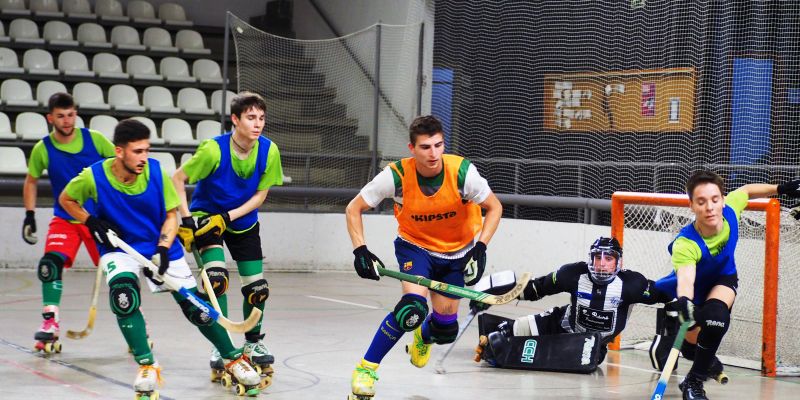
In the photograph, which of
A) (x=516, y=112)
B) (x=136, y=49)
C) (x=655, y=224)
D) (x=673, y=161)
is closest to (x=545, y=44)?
(x=516, y=112)

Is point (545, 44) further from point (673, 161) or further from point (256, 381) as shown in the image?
point (256, 381)

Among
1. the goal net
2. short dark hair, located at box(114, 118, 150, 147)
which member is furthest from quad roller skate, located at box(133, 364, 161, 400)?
the goal net

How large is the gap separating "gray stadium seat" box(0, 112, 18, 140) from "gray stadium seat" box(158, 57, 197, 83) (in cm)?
206

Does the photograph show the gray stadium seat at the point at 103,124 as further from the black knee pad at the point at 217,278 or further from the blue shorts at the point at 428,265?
the blue shorts at the point at 428,265

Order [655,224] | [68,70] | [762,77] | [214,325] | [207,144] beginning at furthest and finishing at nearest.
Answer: [68,70] → [762,77] → [655,224] → [207,144] → [214,325]

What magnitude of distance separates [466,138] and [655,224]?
363cm

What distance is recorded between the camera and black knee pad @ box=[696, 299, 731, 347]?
497cm

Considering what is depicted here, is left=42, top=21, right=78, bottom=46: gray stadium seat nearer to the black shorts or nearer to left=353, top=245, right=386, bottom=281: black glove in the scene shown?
the black shorts

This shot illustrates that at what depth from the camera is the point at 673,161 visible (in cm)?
863

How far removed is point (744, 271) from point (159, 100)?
296 inches

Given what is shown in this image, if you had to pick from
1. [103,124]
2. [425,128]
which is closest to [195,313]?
[425,128]

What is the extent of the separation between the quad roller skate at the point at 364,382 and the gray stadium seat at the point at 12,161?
6.86 m

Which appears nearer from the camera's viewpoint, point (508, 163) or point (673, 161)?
point (673, 161)

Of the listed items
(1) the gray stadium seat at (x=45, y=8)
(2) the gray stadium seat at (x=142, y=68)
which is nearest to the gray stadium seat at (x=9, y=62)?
(1) the gray stadium seat at (x=45, y=8)
